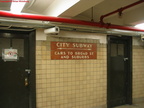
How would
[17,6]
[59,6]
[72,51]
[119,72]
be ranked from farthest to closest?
[119,72]
[72,51]
[59,6]
[17,6]

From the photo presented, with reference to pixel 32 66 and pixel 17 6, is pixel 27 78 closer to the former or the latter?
pixel 32 66

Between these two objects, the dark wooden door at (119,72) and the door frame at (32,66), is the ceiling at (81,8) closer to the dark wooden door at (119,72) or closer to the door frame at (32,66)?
the door frame at (32,66)

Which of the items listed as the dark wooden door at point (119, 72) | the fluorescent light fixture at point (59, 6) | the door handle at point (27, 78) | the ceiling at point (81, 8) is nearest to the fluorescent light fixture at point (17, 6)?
the ceiling at point (81, 8)

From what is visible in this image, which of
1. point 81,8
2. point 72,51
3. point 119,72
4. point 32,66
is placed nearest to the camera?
point 81,8

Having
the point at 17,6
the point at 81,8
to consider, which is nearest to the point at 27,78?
the point at 17,6

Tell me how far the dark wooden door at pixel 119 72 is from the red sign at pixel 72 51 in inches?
30.1

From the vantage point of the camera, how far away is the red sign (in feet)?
11.1

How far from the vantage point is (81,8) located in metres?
2.33

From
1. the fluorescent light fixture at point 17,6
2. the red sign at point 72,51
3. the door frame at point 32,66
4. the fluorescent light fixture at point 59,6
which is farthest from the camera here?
the red sign at point 72,51

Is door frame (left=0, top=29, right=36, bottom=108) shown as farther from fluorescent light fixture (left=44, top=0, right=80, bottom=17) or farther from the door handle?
fluorescent light fixture (left=44, top=0, right=80, bottom=17)

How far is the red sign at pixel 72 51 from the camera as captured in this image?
3.38 metres

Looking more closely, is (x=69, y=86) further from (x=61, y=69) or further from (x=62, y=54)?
(x=62, y=54)

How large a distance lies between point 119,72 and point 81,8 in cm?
287

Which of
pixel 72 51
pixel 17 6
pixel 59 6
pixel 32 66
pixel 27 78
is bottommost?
pixel 27 78
